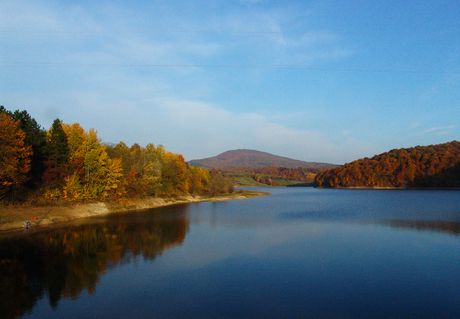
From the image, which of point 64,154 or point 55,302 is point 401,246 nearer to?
point 55,302

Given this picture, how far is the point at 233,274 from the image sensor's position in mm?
24062

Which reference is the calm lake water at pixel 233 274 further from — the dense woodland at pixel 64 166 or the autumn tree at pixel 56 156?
the autumn tree at pixel 56 156

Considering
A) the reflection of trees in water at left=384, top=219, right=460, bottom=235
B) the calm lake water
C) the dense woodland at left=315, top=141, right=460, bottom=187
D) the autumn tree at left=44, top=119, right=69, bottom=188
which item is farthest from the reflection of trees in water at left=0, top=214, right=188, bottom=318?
the dense woodland at left=315, top=141, right=460, bottom=187

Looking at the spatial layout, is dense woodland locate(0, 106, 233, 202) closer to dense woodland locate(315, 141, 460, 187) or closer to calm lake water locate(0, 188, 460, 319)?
calm lake water locate(0, 188, 460, 319)

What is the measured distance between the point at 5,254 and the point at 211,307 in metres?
21.7

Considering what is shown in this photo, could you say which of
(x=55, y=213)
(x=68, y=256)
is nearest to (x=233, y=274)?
(x=68, y=256)

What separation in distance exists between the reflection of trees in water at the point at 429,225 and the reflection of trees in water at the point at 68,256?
91.4ft

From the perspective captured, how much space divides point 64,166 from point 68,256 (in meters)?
33.1

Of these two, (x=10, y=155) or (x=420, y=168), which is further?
(x=420, y=168)

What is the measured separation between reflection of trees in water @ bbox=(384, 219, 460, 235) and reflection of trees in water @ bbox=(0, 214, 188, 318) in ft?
91.4

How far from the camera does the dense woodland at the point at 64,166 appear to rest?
150 ft

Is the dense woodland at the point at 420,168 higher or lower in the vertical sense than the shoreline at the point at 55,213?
higher

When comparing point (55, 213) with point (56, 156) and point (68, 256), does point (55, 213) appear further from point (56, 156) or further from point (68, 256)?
point (68, 256)

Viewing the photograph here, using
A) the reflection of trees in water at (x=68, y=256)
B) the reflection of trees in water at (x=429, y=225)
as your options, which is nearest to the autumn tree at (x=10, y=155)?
the reflection of trees in water at (x=68, y=256)
